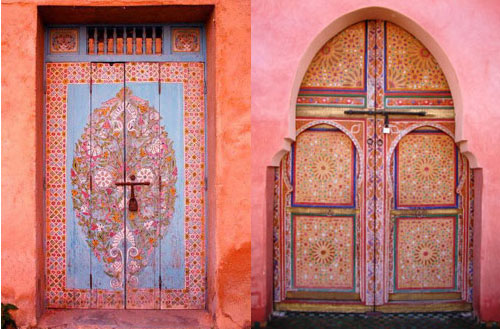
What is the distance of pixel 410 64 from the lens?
479cm

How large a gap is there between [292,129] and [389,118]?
1065 mm

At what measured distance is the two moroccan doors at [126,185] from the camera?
375 centimetres

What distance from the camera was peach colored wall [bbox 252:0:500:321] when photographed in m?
4.48

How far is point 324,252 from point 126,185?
2185mm

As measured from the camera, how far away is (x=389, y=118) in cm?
482

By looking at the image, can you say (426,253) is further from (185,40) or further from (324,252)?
(185,40)

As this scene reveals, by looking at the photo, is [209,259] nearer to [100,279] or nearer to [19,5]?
[100,279]

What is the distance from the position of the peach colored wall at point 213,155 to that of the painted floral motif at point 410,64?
6.64ft

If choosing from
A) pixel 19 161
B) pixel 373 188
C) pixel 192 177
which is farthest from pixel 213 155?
pixel 373 188

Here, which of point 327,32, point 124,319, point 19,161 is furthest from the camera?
point 327,32

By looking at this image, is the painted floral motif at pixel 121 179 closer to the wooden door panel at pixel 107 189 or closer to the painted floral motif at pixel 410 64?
the wooden door panel at pixel 107 189

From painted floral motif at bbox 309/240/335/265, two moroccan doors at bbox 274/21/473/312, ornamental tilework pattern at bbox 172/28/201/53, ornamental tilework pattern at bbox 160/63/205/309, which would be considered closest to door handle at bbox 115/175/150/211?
ornamental tilework pattern at bbox 160/63/205/309

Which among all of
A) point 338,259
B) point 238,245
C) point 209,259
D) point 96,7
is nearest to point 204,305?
point 209,259

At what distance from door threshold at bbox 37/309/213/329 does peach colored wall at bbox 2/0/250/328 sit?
0.48 ft
